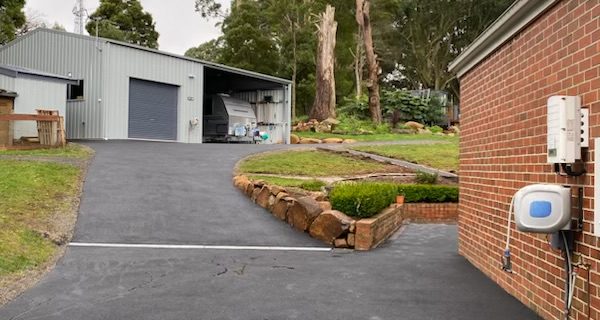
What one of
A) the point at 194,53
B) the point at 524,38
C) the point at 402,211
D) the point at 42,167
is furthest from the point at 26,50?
the point at 194,53

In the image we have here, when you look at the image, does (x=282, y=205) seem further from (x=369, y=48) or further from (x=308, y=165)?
(x=369, y=48)

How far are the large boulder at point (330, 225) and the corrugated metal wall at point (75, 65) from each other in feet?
47.0

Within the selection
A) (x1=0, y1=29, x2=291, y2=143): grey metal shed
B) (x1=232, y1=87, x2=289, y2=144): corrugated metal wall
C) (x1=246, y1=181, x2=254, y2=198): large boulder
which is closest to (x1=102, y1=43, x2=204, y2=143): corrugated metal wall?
(x1=0, y1=29, x2=291, y2=143): grey metal shed

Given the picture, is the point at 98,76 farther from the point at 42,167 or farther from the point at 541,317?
the point at 541,317

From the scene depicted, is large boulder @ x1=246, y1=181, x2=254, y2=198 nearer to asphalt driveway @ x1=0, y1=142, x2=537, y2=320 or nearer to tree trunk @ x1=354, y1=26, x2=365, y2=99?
asphalt driveway @ x1=0, y1=142, x2=537, y2=320

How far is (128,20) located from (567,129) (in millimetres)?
44647

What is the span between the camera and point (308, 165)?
1525cm

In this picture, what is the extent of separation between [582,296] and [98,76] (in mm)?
19618

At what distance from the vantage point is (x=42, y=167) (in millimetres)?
11617

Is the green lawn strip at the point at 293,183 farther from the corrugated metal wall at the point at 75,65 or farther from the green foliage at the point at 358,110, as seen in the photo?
the green foliage at the point at 358,110

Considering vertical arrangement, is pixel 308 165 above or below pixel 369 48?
below

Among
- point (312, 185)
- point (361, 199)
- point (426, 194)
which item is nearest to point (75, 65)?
point (312, 185)

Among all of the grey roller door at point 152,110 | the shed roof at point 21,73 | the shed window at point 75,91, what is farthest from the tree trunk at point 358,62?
the shed roof at point 21,73

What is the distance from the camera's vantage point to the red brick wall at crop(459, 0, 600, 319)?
3510 millimetres
